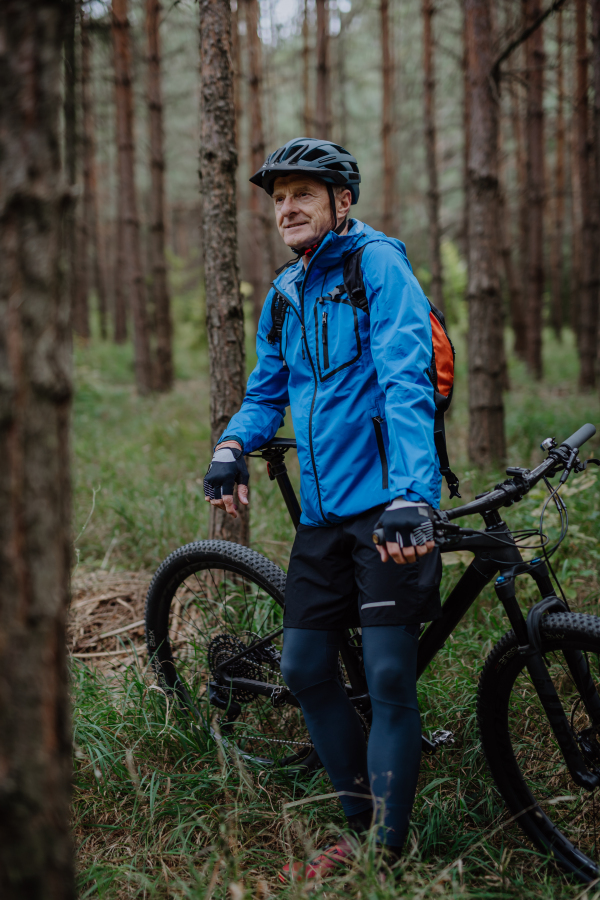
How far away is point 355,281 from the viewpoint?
2148 millimetres

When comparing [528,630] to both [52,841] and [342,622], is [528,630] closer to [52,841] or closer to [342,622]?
[342,622]

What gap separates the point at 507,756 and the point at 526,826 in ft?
0.74

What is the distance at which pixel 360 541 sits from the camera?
216cm

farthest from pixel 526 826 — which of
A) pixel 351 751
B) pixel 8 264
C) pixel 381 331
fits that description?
pixel 8 264

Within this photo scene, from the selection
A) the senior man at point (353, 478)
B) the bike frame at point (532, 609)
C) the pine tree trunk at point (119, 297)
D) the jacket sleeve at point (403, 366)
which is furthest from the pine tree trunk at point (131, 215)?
the bike frame at point (532, 609)

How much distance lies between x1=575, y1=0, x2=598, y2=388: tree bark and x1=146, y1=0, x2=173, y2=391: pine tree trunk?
710 centimetres

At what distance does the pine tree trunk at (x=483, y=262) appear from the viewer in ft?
19.9

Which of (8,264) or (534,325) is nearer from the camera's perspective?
(8,264)

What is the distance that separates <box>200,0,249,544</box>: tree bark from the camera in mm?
3512

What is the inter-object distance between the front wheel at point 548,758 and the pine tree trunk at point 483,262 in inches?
148

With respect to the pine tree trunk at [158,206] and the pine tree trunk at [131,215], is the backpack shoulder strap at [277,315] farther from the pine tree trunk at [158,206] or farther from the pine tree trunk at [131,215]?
the pine tree trunk at [158,206]

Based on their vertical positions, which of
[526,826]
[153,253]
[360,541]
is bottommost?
[526,826]

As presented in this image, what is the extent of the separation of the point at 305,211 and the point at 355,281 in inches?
14.0

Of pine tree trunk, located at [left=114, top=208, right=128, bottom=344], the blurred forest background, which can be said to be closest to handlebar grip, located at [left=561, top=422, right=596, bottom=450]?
the blurred forest background
